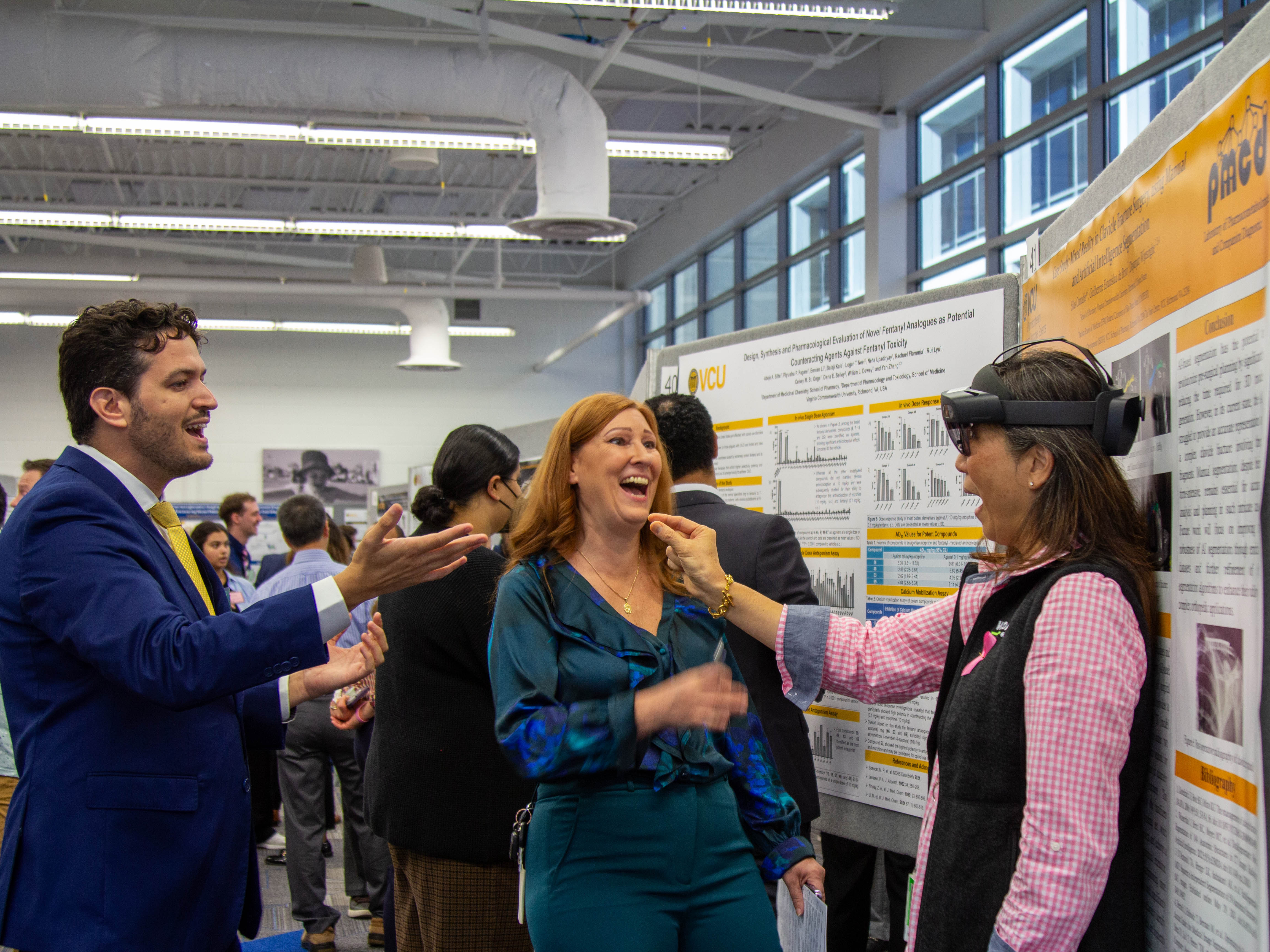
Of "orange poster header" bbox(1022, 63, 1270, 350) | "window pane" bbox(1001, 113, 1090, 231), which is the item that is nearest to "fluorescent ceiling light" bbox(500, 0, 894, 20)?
"window pane" bbox(1001, 113, 1090, 231)

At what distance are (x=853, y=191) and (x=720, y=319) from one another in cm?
343

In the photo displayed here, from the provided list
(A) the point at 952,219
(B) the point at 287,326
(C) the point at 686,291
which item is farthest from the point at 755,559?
(C) the point at 686,291

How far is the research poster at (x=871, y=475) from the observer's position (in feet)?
8.42

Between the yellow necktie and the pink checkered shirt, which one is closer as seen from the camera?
the pink checkered shirt

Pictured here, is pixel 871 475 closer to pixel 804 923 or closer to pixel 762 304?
pixel 804 923

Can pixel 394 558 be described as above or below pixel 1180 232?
below

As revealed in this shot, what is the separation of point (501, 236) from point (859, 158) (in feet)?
11.9

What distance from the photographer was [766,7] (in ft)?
19.9

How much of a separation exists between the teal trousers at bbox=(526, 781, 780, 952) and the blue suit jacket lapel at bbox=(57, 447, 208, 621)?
0.68 metres

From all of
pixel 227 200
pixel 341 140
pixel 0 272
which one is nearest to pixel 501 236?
pixel 341 140

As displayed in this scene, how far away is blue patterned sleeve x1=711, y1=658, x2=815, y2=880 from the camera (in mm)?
1904

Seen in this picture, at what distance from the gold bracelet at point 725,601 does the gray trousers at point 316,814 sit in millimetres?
2765

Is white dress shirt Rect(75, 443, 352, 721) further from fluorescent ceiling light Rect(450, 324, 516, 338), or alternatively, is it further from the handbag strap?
fluorescent ceiling light Rect(450, 324, 516, 338)

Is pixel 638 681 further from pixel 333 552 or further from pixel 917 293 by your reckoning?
pixel 333 552
